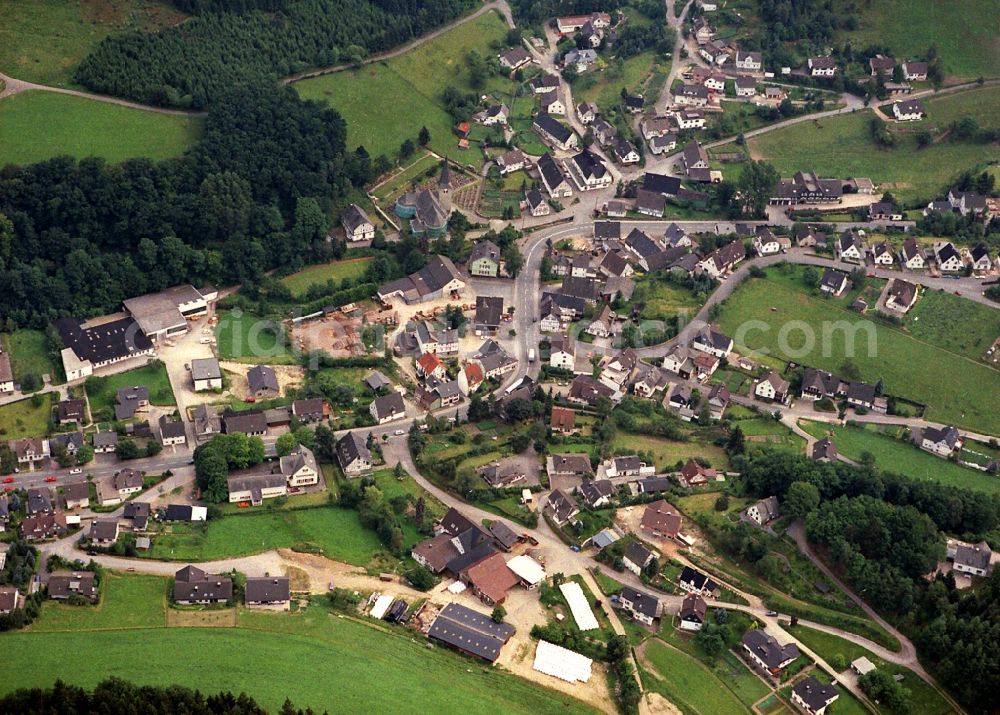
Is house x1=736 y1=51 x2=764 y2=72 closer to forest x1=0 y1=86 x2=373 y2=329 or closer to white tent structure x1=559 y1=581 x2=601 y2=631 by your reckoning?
forest x1=0 y1=86 x2=373 y2=329

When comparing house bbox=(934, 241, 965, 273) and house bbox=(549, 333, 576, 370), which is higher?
house bbox=(934, 241, 965, 273)

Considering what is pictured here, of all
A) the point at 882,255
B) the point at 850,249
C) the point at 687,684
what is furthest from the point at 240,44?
the point at 687,684

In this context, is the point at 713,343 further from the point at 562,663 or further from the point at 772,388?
the point at 562,663

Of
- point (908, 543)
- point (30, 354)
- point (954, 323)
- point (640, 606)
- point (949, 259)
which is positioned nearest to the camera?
point (640, 606)

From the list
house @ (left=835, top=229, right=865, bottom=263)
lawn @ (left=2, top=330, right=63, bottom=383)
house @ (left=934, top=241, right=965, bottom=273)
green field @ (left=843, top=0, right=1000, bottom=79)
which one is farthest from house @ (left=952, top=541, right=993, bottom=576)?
green field @ (left=843, top=0, right=1000, bottom=79)

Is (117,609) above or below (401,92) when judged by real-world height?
below

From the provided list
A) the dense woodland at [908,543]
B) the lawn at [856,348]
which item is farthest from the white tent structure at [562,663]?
the lawn at [856,348]

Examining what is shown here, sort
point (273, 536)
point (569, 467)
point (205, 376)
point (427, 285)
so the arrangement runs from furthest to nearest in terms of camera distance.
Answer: point (427, 285) < point (205, 376) < point (569, 467) < point (273, 536)

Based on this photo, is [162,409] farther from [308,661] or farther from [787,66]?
[787,66]
